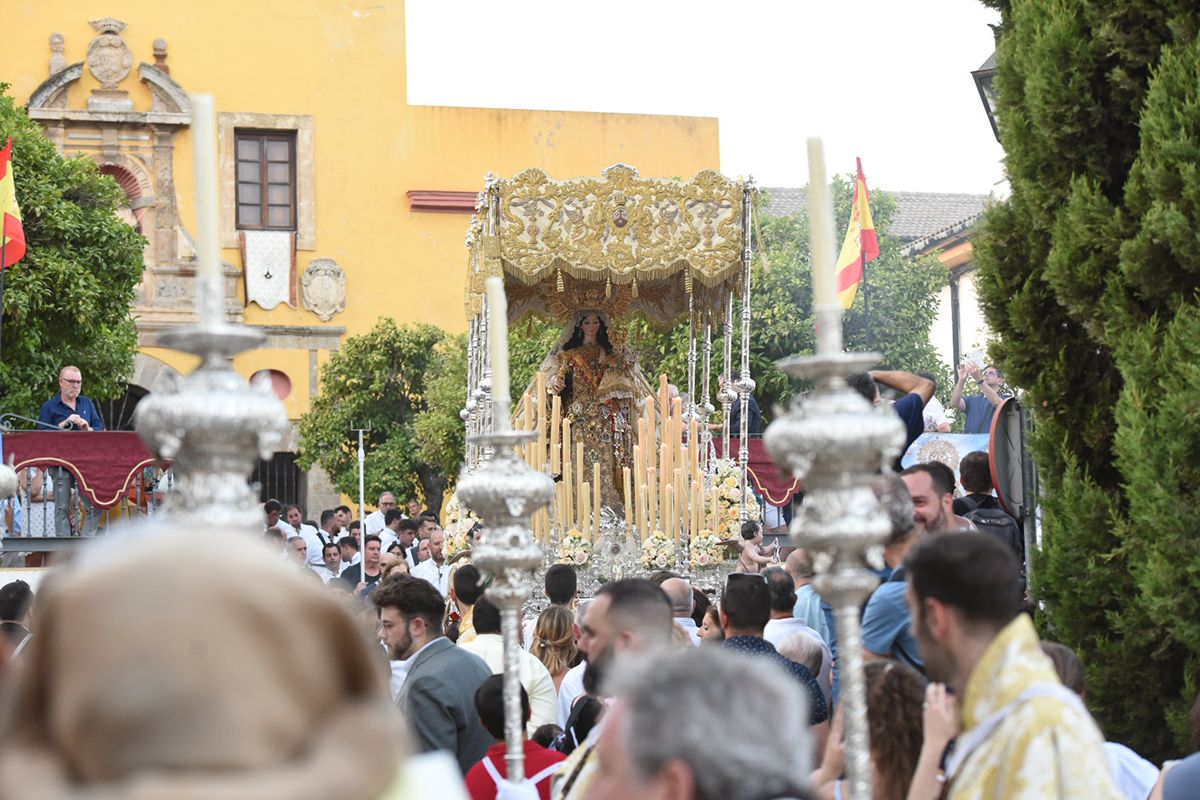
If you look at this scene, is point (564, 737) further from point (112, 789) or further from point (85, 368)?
point (85, 368)

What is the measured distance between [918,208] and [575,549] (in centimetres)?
3810

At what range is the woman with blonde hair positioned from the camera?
24.1 feet

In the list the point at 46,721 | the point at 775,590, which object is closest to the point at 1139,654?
the point at 775,590

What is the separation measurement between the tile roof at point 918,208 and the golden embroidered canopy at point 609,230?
30051mm

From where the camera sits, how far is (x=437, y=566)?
14.1 meters

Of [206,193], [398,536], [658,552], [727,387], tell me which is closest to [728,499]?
[658,552]

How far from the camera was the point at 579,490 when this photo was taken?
494 inches

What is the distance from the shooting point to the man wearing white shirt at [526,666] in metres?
6.73

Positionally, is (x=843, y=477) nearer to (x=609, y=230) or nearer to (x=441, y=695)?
(x=441, y=695)

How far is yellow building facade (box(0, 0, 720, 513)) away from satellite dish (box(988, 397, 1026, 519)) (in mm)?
23340

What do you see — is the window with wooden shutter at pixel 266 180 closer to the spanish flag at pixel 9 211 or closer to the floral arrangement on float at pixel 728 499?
the spanish flag at pixel 9 211

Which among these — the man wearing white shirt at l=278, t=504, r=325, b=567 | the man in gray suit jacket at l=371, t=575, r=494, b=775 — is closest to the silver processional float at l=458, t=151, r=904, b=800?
the man wearing white shirt at l=278, t=504, r=325, b=567

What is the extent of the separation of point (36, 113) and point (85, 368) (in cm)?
1061

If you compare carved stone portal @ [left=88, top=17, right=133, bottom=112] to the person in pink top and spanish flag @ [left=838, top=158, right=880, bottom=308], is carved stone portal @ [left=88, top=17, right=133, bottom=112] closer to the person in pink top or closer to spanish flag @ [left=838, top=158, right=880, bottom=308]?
spanish flag @ [left=838, top=158, right=880, bottom=308]
